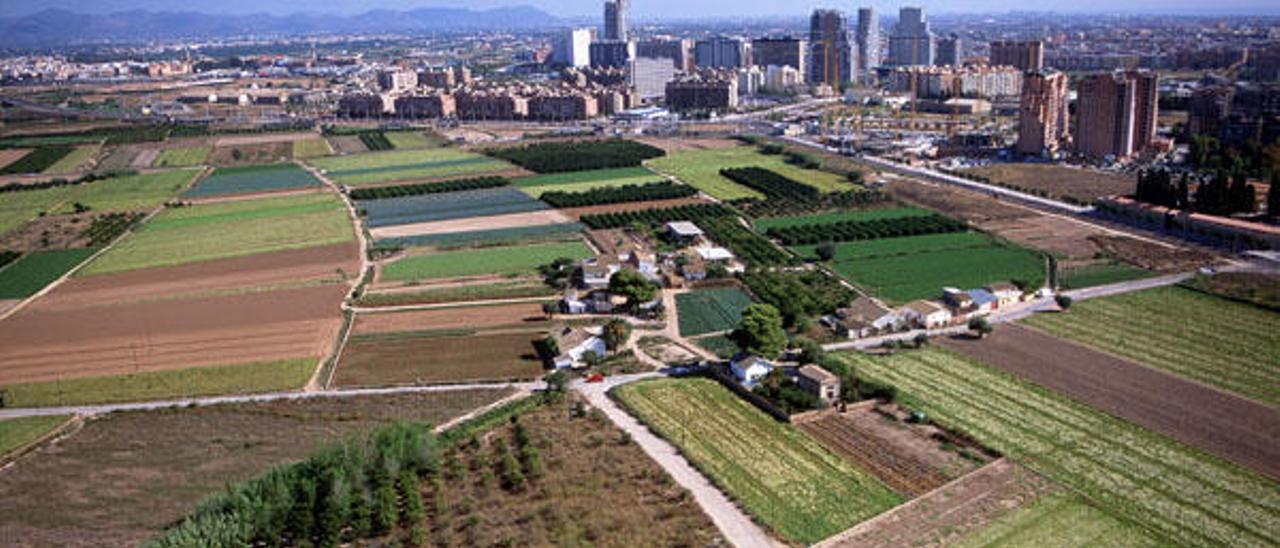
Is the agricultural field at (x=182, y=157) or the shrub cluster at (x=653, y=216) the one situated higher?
the agricultural field at (x=182, y=157)

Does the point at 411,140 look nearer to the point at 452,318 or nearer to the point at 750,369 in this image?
the point at 452,318

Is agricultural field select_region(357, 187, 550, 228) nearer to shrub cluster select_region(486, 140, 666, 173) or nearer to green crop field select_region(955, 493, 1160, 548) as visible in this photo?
shrub cluster select_region(486, 140, 666, 173)

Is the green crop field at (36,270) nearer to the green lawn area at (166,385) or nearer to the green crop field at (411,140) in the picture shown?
the green lawn area at (166,385)

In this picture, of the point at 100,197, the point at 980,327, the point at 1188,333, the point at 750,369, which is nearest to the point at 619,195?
the point at 980,327

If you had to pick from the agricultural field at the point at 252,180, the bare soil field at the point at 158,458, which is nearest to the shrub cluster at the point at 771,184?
the agricultural field at the point at 252,180

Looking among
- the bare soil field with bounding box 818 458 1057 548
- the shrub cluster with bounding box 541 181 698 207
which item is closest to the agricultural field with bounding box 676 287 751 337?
the bare soil field with bounding box 818 458 1057 548
